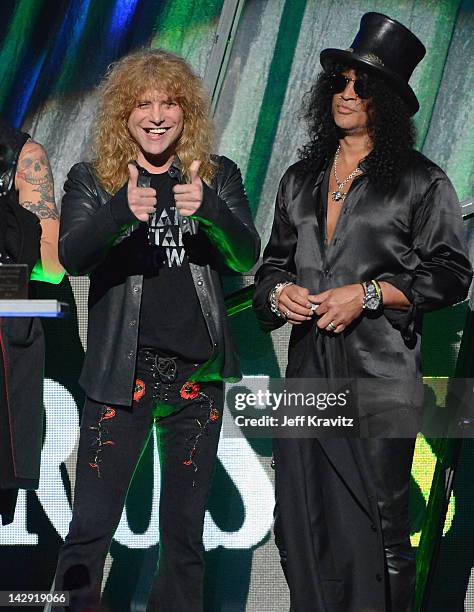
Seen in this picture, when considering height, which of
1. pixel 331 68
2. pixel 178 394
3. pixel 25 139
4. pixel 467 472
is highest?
pixel 331 68

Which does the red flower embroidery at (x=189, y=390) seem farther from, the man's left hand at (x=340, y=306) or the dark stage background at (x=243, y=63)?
the dark stage background at (x=243, y=63)

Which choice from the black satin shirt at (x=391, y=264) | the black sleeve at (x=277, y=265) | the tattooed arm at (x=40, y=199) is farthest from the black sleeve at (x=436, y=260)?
the tattooed arm at (x=40, y=199)

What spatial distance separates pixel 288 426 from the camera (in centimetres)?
349

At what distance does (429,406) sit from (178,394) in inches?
36.9

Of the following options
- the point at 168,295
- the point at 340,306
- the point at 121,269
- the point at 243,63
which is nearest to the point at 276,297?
the point at 340,306

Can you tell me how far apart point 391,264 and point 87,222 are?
2.88 feet

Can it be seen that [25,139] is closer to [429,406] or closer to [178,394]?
[178,394]

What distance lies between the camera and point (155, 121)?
135 inches

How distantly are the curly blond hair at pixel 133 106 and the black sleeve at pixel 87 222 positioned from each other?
0.06 meters

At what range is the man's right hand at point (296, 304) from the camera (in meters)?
3.40

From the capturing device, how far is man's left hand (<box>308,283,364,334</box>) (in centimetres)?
335

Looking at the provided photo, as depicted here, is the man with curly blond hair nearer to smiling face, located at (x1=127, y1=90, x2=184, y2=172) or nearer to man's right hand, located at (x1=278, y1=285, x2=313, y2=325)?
smiling face, located at (x1=127, y1=90, x2=184, y2=172)

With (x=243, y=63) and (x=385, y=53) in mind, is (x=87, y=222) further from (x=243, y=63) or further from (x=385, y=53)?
(x=243, y=63)

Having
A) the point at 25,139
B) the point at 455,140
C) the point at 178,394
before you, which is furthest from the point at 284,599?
the point at 455,140
